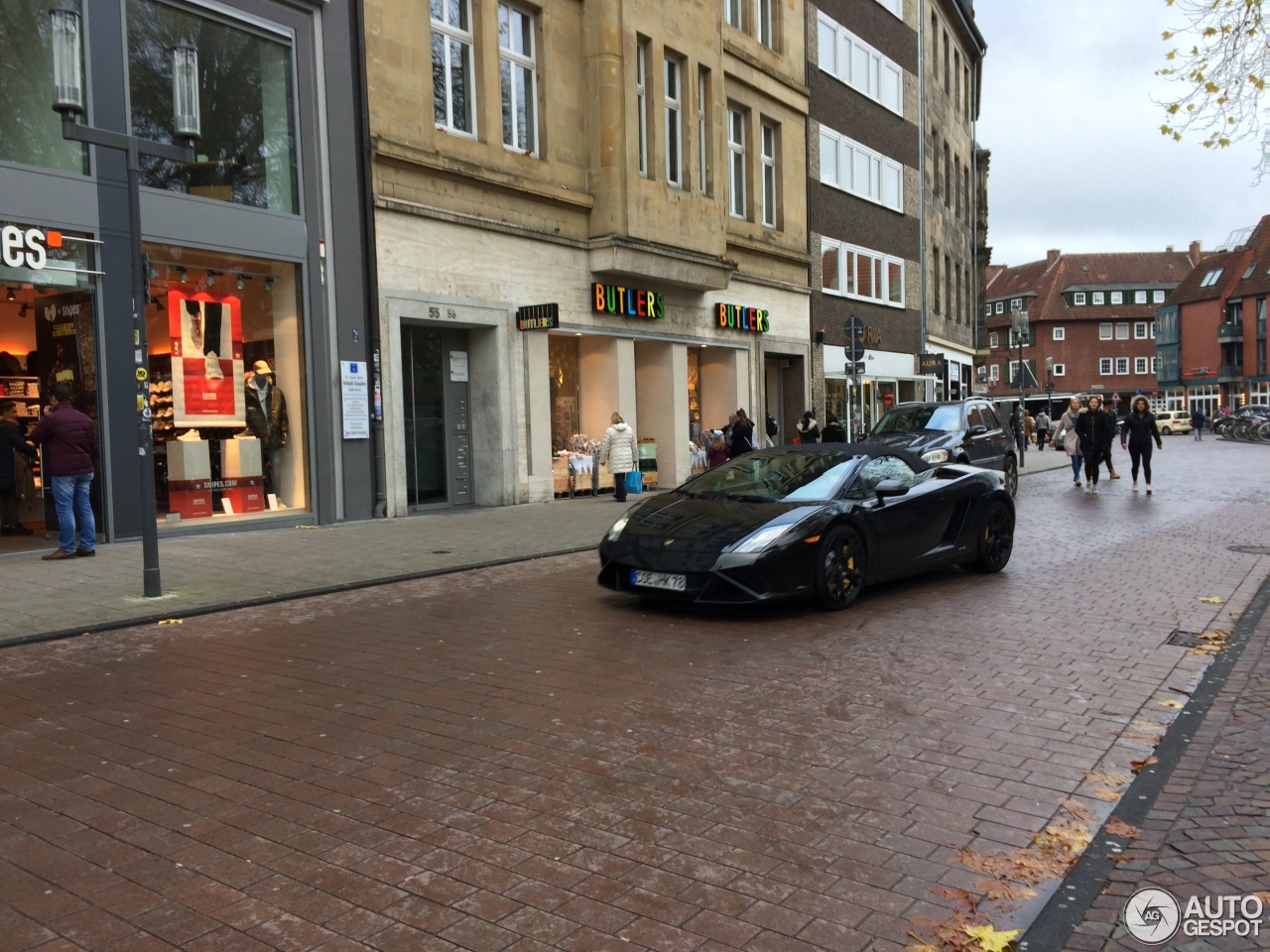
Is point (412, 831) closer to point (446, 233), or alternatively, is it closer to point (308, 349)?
point (308, 349)

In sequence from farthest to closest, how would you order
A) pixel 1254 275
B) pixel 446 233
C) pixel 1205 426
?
pixel 1254 275 < pixel 1205 426 < pixel 446 233

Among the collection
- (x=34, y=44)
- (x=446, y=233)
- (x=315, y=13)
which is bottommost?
(x=446, y=233)

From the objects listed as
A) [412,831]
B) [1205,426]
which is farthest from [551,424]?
[1205,426]

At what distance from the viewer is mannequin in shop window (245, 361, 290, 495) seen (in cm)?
1492

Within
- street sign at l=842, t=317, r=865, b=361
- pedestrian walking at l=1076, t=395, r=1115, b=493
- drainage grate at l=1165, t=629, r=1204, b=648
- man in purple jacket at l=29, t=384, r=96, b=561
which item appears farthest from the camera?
street sign at l=842, t=317, r=865, b=361

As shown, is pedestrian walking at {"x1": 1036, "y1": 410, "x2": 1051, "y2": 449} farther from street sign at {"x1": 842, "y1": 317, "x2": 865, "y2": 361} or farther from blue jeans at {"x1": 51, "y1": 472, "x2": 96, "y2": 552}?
blue jeans at {"x1": 51, "y1": 472, "x2": 96, "y2": 552}

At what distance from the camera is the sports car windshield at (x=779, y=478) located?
878cm

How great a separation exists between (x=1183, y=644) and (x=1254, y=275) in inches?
3403

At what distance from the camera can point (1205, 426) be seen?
7469cm

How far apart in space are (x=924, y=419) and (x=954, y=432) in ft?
2.28

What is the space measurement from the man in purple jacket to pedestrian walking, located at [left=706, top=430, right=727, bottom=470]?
49.3 feet

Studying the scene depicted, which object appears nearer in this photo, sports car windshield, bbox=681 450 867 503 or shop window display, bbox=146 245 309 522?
sports car windshield, bbox=681 450 867 503

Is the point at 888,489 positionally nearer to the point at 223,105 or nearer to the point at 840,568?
the point at 840,568

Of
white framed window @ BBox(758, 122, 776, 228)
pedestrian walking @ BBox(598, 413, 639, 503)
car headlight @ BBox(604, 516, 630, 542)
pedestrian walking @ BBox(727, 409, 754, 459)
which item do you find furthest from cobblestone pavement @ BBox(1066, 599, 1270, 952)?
white framed window @ BBox(758, 122, 776, 228)
